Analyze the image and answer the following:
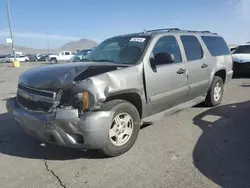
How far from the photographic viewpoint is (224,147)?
4230mm

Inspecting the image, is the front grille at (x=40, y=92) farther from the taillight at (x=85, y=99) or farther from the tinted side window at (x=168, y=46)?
the tinted side window at (x=168, y=46)

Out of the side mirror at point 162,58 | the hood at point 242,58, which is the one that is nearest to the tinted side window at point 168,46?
the side mirror at point 162,58

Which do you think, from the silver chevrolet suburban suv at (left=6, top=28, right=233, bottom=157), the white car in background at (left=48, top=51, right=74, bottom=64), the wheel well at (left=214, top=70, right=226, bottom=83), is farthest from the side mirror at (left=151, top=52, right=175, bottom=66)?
the white car in background at (left=48, top=51, right=74, bottom=64)

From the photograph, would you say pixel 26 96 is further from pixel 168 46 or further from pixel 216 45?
pixel 216 45

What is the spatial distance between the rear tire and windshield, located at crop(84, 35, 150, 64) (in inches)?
101

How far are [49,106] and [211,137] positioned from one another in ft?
8.99

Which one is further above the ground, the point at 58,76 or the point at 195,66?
the point at 58,76

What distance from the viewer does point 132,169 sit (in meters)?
3.58

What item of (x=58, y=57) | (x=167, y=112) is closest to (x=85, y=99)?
(x=167, y=112)

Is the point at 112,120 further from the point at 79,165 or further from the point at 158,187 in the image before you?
the point at 158,187

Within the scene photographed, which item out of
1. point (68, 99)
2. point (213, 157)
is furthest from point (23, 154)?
point (213, 157)

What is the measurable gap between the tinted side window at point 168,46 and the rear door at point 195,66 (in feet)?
0.77

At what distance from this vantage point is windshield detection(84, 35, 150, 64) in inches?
182

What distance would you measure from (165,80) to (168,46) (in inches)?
29.8
